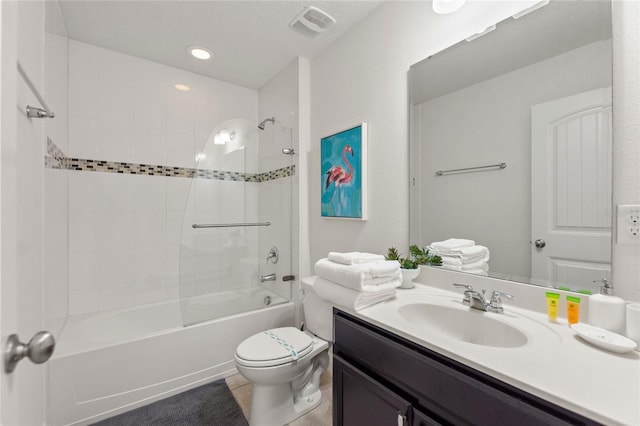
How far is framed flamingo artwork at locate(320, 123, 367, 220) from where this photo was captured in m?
1.81

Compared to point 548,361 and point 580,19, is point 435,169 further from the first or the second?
point 548,361

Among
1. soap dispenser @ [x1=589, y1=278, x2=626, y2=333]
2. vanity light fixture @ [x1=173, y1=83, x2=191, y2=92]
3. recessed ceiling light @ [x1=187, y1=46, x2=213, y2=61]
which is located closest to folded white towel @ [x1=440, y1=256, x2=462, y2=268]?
soap dispenser @ [x1=589, y1=278, x2=626, y2=333]

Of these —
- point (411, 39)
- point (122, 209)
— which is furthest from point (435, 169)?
point (122, 209)

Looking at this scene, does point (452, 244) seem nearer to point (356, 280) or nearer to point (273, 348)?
point (356, 280)

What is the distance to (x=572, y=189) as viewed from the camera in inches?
39.7

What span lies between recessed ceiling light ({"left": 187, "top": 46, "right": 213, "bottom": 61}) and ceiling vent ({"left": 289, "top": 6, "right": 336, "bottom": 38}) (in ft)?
2.62

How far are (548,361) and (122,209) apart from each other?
2.76 metres

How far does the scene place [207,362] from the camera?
1.95 meters

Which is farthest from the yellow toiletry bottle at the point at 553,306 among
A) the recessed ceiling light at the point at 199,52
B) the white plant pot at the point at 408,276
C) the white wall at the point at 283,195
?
the recessed ceiling light at the point at 199,52

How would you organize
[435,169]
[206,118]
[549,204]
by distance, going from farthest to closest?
[206,118] < [435,169] < [549,204]

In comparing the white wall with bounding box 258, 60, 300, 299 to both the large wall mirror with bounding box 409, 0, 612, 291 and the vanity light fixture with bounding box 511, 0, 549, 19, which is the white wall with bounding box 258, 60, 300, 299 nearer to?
the large wall mirror with bounding box 409, 0, 612, 291

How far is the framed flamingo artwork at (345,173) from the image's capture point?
1.81m

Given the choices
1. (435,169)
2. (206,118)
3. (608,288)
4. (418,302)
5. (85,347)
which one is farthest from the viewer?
(206,118)

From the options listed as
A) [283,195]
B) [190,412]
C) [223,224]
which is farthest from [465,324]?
[223,224]
